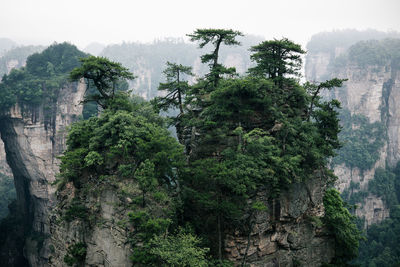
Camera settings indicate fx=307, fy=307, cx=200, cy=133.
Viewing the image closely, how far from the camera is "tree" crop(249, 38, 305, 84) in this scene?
16.3 meters

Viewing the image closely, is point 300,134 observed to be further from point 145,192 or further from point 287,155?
point 145,192

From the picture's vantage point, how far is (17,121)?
35.4 meters

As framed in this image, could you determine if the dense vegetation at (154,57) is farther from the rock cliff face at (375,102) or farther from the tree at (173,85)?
the tree at (173,85)

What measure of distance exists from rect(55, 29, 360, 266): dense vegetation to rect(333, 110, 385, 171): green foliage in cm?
5141

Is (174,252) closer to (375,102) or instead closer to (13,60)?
(375,102)

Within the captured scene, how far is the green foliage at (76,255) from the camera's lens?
13305 mm

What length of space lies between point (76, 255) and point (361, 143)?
6659cm

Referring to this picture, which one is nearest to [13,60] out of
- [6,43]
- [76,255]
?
[6,43]

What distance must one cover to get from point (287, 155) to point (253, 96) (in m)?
3.44

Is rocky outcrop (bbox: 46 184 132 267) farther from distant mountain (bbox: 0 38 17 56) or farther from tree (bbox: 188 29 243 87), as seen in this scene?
distant mountain (bbox: 0 38 17 56)

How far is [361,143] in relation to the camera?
66.4 metres

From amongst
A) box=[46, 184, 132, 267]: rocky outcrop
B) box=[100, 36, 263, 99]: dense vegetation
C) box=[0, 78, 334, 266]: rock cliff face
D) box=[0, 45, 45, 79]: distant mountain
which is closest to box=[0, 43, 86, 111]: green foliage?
box=[0, 78, 334, 266]: rock cliff face

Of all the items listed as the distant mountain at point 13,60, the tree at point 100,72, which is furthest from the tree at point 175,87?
the distant mountain at point 13,60

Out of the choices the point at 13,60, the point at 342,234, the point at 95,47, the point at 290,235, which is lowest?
the point at 342,234
